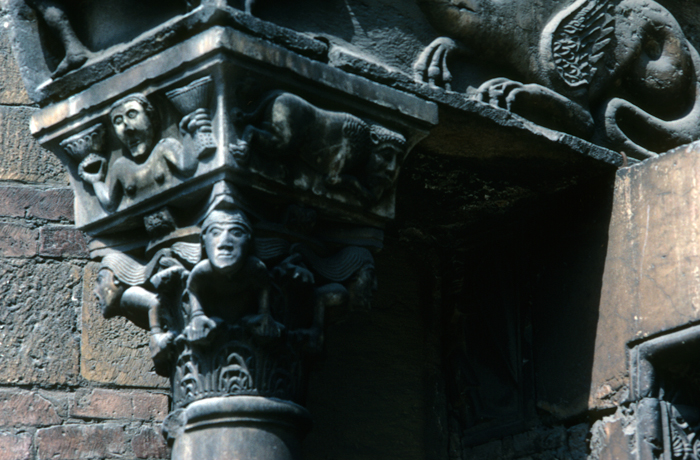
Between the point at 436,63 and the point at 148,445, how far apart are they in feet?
4.91

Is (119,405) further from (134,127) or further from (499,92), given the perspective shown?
(499,92)

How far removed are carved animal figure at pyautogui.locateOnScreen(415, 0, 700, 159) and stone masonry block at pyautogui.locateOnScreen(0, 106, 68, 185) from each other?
1381 millimetres

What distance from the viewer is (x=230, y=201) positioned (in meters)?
2.69

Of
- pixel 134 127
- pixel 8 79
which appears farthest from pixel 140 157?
pixel 8 79

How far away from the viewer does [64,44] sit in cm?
298

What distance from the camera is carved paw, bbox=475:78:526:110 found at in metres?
3.21

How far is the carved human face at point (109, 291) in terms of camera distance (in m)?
2.91

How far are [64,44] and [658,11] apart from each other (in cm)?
196

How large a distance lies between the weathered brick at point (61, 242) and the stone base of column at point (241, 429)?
1084mm

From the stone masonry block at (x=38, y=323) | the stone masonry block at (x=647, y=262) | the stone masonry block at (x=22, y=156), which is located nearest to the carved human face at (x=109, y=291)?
the stone masonry block at (x=38, y=323)

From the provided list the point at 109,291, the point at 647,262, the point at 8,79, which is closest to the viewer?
the point at 109,291

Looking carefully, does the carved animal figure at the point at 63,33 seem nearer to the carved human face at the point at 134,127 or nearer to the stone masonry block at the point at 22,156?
the carved human face at the point at 134,127

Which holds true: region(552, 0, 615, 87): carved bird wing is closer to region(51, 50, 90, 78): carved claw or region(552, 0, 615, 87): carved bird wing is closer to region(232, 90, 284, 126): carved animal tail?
region(232, 90, 284, 126): carved animal tail

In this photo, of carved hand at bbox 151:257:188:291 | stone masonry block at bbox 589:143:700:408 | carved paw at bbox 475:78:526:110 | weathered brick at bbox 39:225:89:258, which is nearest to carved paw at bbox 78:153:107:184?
carved hand at bbox 151:257:188:291
